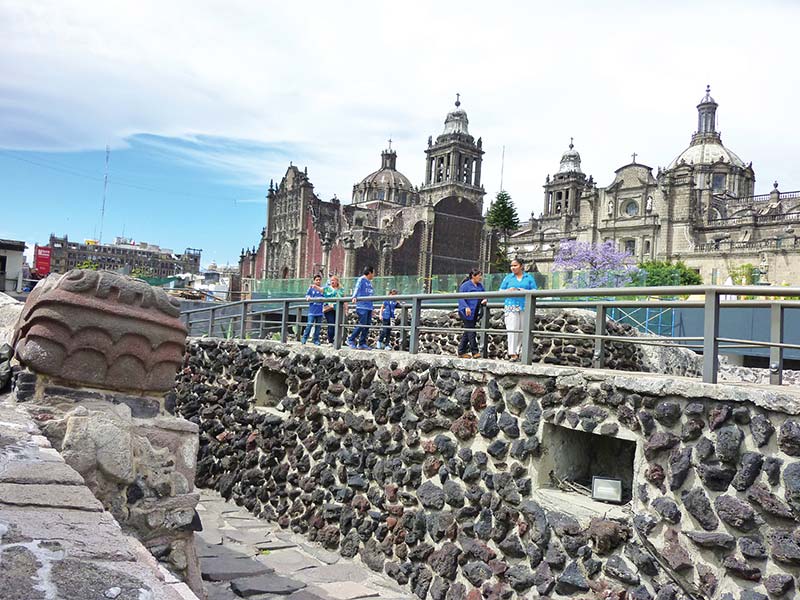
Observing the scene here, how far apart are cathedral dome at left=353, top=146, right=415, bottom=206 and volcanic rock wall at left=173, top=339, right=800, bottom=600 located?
74930 mm

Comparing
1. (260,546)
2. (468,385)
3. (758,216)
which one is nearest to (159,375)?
(468,385)

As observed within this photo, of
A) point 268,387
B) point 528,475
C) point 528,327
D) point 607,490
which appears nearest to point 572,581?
point 607,490

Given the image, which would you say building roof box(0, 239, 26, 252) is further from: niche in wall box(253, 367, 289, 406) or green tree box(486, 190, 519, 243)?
green tree box(486, 190, 519, 243)

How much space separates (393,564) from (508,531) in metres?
1.85

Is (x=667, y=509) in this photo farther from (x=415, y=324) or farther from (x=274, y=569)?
(x=274, y=569)

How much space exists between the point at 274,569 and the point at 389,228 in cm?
5566

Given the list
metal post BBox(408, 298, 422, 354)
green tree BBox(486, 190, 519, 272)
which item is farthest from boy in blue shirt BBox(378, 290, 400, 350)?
green tree BBox(486, 190, 519, 272)

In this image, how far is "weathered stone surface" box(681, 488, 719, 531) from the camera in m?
4.82

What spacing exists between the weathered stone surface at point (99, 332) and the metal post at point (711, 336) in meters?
3.68

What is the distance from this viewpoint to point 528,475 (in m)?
6.29

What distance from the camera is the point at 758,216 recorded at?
66.7m

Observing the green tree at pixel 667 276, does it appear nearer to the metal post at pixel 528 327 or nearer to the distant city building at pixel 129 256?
the metal post at pixel 528 327

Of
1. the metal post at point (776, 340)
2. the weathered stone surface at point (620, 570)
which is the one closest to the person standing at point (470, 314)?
the metal post at point (776, 340)

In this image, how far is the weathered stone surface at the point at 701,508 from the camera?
4.82 meters
